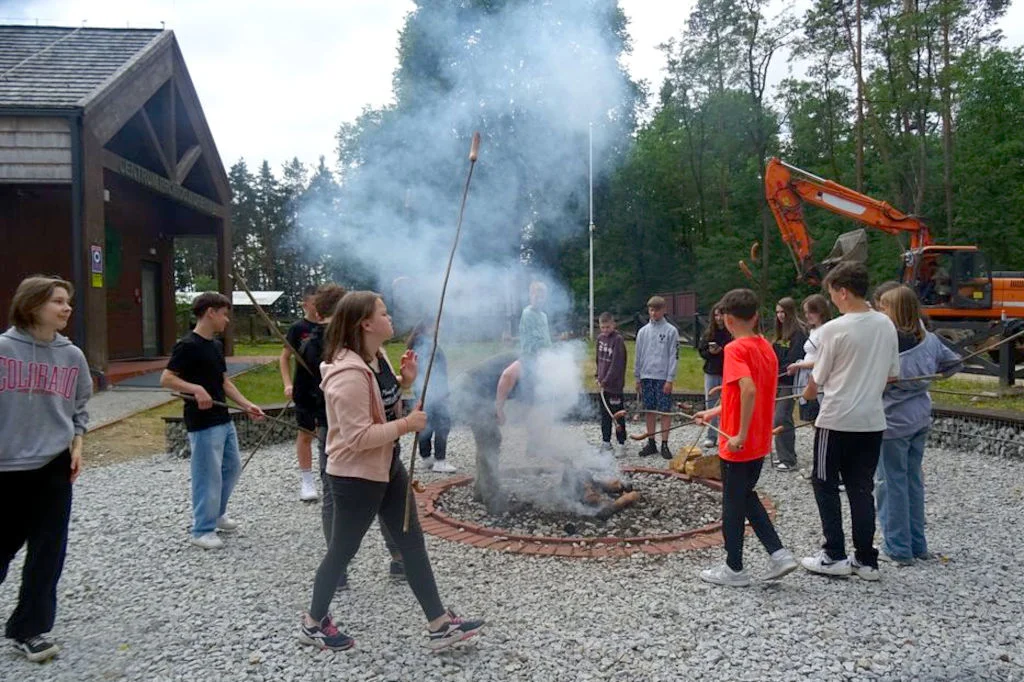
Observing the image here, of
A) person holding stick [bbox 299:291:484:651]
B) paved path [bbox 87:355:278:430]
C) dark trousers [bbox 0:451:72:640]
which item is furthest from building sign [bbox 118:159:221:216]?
person holding stick [bbox 299:291:484:651]

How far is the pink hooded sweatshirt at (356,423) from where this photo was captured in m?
2.92

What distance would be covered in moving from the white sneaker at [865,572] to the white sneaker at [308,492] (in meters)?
3.84

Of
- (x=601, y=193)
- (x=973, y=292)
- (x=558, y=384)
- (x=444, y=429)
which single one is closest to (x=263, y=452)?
(x=444, y=429)

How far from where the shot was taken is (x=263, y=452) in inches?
306

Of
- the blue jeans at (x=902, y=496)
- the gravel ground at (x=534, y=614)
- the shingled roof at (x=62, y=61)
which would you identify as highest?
the shingled roof at (x=62, y=61)

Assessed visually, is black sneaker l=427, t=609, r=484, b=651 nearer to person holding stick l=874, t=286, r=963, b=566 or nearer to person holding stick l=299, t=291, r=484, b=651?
person holding stick l=299, t=291, r=484, b=651

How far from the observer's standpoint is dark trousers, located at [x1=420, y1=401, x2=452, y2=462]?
21.7ft

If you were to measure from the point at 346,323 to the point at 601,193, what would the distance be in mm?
19248

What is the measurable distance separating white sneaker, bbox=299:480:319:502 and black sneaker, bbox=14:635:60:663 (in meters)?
2.56

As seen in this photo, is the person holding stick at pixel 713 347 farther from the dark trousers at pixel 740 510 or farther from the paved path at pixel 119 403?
the paved path at pixel 119 403

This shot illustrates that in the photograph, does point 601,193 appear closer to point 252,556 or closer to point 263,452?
point 263,452

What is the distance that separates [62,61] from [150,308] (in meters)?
6.16

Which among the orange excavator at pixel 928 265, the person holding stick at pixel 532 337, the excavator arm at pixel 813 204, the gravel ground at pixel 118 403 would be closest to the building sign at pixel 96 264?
the gravel ground at pixel 118 403

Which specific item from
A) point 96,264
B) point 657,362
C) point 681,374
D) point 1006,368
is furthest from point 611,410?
point 96,264
